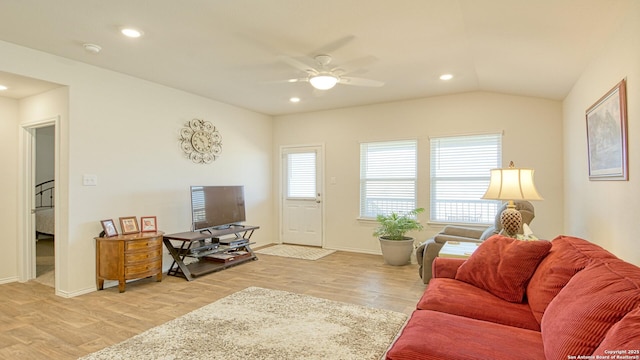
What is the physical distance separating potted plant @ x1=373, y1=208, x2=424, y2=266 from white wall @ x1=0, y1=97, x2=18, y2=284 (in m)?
4.86

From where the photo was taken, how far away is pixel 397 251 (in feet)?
16.1

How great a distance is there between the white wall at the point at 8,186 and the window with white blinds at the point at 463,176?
226 inches

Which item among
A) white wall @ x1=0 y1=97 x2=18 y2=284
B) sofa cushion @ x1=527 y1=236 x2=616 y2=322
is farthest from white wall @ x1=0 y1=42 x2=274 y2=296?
sofa cushion @ x1=527 y1=236 x2=616 y2=322

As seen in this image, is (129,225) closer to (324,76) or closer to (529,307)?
(324,76)

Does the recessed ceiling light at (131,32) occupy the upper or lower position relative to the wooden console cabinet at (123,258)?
upper

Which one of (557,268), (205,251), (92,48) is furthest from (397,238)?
(92,48)

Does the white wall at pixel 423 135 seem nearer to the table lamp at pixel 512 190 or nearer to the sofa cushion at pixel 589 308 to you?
the table lamp at pixel 512 190

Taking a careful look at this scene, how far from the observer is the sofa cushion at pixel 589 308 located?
1133mm

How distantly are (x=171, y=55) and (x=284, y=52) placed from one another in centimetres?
120

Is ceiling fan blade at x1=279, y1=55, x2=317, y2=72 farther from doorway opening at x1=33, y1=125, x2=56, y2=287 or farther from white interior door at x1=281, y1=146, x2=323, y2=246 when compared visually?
doorway opening at x1=33, y1=125, x2=56, y2=287

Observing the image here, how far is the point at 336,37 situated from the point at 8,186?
448cm

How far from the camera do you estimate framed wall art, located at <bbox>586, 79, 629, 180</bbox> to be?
2.20m

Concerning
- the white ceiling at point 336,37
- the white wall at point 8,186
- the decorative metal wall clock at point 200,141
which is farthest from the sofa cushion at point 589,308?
the white wall at point 8,186

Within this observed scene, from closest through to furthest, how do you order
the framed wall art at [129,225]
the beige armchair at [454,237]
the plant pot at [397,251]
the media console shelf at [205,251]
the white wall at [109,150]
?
the beige armchair at [454,237], the white wall at [109,150], the framed wall art at [129,225], the media console shelf at [205,251], the plant pot at [397,251]
